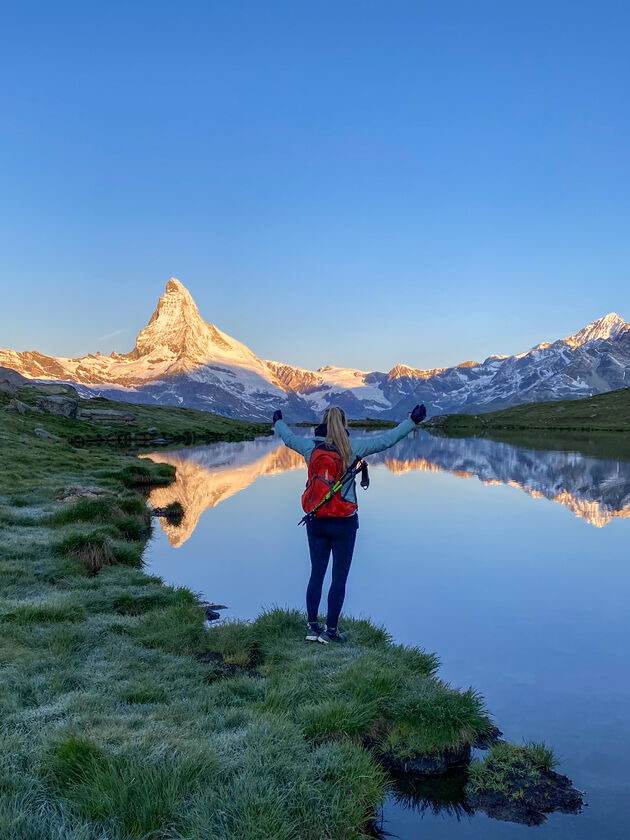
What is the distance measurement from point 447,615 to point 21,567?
10974mm

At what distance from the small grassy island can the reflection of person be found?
3.01 ft

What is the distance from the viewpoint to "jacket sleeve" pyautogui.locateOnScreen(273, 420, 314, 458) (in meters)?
11.8

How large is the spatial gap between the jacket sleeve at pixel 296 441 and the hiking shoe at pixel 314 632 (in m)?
3.52

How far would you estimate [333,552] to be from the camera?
11570 millimetres

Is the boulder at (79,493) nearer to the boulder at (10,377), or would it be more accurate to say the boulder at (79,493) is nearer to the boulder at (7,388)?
the boulder at (7,388)

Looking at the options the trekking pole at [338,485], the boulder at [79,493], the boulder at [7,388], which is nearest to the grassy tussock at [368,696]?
the trekking pole at [338,485]

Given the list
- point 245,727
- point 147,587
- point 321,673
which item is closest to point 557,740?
point 321,673

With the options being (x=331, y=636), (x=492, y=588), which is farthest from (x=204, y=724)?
(x=492, y=588)

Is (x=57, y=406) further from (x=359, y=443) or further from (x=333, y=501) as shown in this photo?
(x=333, y=501)

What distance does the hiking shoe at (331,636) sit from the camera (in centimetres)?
1181

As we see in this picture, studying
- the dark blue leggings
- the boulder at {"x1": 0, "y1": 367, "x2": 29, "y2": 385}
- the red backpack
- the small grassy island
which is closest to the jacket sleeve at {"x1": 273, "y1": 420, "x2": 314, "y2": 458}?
the red backpack

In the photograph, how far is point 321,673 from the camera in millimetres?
9828

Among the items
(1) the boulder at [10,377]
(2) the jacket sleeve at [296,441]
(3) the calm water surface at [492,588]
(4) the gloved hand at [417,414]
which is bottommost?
(3) the calm water surface at [492,588]

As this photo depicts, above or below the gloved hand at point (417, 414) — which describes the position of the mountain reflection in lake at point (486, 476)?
below
